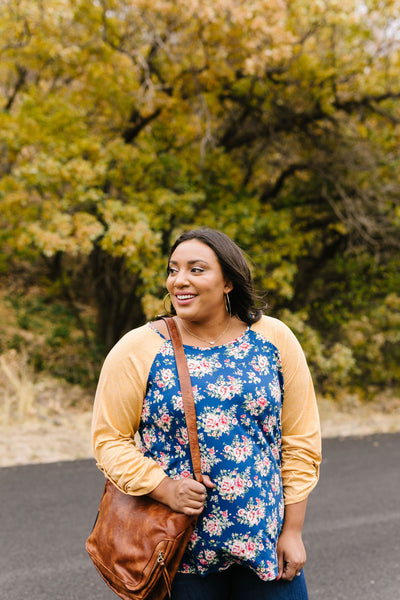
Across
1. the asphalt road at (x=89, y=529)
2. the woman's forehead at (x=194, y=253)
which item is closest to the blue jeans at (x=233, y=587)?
the woman's forehead at (x=194, y=253)

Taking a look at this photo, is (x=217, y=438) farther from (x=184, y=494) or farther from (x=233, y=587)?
(x=233, y=587)

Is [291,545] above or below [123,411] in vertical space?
Result: below

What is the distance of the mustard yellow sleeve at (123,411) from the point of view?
159 centimetres

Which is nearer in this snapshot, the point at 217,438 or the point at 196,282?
the point at 217,438

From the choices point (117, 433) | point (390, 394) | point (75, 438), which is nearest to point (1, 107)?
point (75, 438)

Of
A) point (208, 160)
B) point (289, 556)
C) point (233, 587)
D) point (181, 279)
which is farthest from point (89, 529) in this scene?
point (208, 160)

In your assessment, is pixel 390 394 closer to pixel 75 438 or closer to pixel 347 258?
pixel 347 258

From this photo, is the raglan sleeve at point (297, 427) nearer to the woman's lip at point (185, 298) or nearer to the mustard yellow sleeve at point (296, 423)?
the mustard yellow sleeve at point (296, 423)

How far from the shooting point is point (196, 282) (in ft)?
5.62

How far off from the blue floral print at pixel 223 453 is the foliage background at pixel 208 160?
17.2ft

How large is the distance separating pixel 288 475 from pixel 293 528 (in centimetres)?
16

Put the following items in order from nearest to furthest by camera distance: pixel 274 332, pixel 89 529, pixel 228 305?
pixel 274 332
pixel 228 305
pixel 89 529

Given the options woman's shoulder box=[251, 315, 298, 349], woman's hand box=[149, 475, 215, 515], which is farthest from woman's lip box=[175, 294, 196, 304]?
woman's hand box=[149, 475, 215, 515]

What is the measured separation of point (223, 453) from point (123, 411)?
1.06 ft
